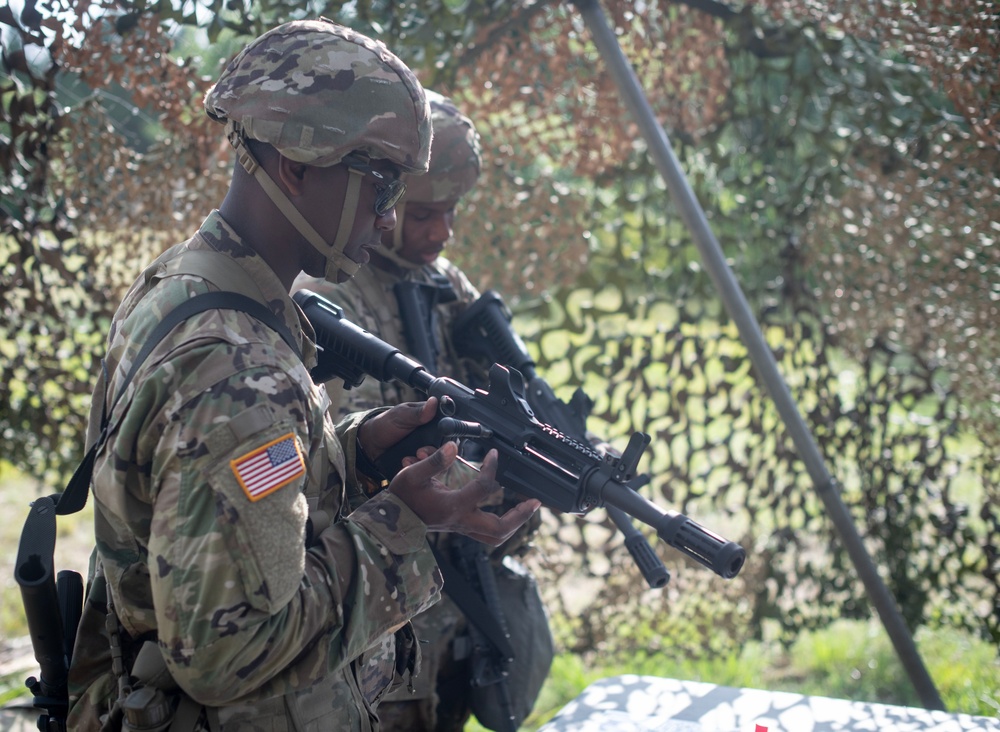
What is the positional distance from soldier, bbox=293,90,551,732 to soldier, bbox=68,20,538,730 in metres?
0.75

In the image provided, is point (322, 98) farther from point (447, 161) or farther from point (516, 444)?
point (447, 161)

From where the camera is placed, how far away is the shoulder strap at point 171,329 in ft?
4.98

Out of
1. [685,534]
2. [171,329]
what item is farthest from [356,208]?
[685,534]

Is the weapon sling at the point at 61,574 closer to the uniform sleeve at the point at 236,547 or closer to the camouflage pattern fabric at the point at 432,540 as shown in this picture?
the uniform sleeve at the point at 236,547

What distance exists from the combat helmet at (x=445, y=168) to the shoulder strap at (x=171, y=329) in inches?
40.0

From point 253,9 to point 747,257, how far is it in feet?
6.89

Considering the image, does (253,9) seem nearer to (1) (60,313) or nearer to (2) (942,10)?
(1) (60,313)

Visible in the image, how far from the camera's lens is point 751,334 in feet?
11.3

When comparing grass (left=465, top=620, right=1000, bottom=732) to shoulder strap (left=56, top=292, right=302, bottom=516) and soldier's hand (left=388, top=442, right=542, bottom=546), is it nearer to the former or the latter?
soldier's hand (left=388, top=442, right=542, bottom=546)

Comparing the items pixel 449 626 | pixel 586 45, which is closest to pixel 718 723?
pixel 449 626

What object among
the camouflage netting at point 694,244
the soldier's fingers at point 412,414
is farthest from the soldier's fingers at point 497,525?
the camouflage netting at point 694,244

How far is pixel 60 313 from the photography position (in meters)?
3.49

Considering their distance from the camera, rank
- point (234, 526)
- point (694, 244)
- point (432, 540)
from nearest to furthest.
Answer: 1. point (234, 526)
2. point (432, 540)
3. point (694, 244)

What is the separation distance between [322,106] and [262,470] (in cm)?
62
